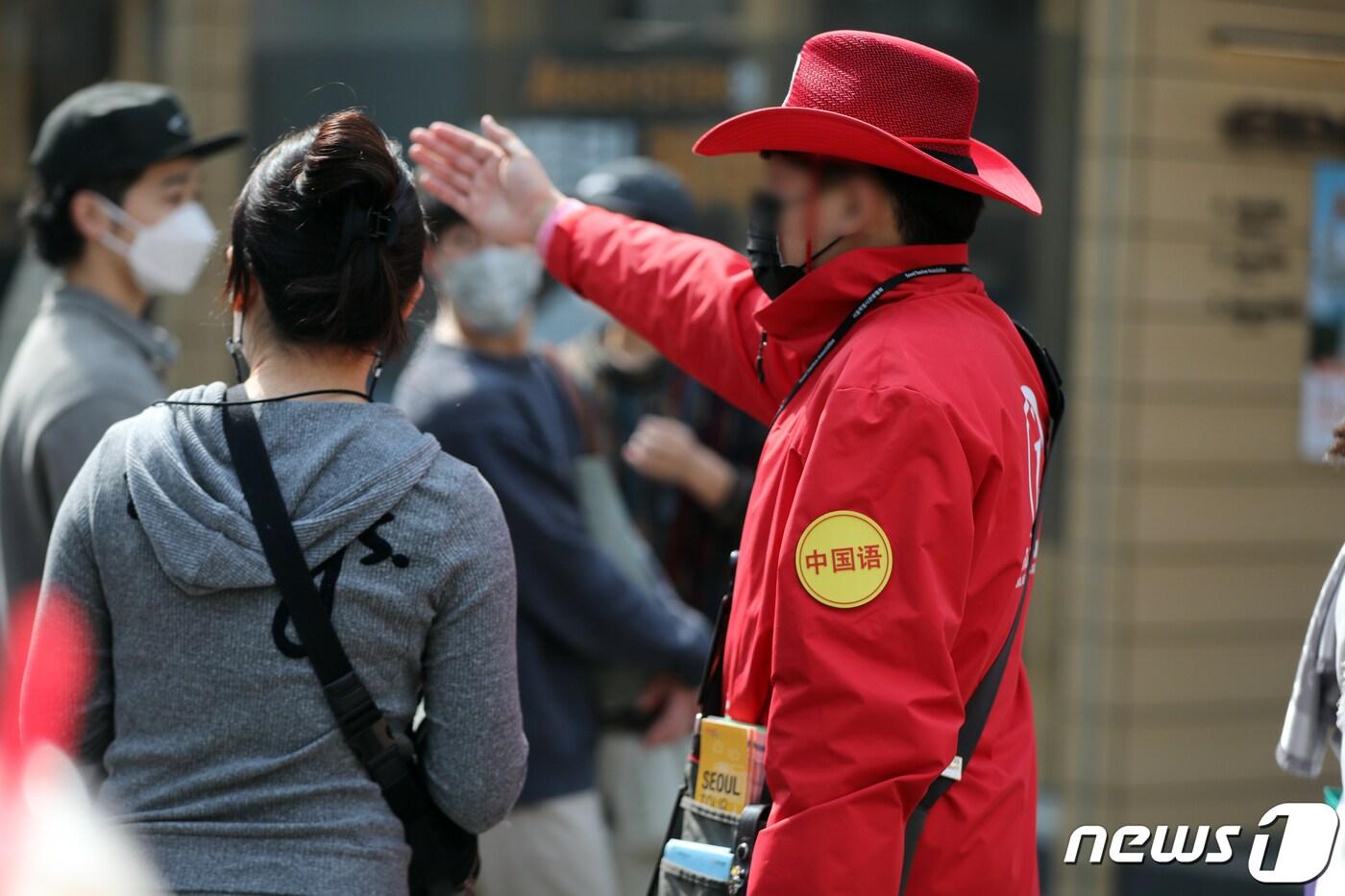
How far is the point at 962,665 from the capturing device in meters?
2.17

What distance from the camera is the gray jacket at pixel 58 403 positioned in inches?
112

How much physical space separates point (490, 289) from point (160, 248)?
73 centimetres

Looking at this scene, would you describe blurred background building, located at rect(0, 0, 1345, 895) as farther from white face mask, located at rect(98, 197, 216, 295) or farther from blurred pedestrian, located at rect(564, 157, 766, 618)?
white face mask, located at rect(98, 197, 216, 295)

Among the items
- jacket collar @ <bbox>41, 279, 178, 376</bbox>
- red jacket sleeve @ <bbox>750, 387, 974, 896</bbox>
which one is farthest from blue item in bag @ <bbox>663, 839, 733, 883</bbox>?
jacket collar @ <bbox>41, 279, 178, 376</bbox>

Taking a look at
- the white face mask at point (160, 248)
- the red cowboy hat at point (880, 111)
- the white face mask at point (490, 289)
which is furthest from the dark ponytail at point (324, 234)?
the white face mask at point (490, 289)

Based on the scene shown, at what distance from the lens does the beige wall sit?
5.55 m

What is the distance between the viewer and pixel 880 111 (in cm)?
228

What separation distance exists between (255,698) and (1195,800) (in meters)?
4.44

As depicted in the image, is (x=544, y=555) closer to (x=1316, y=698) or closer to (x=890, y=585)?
(x=890, y=585)

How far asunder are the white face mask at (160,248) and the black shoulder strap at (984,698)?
1.70 meters

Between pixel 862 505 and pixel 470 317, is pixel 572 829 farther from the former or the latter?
pixel 862 505

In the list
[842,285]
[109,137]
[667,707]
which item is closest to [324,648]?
[842,285]

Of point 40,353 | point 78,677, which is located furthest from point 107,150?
point 78,677

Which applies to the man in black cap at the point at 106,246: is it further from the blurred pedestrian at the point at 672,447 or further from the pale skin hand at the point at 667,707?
the pale skin hand at the point at 667,707
